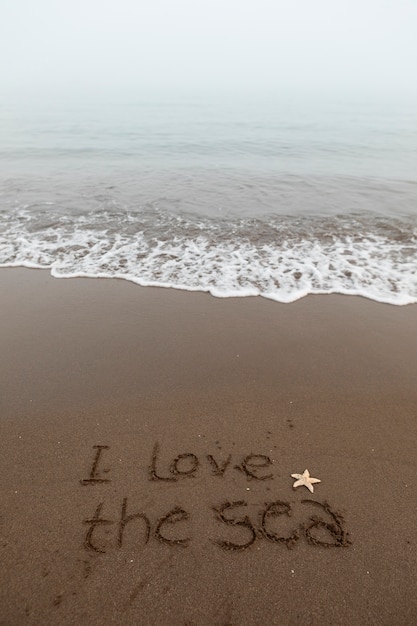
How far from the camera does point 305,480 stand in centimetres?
324

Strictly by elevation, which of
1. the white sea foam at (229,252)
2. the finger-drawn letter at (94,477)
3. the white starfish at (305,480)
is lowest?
the finger-drawn letter at (94,477)

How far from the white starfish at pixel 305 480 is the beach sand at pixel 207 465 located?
6 cm

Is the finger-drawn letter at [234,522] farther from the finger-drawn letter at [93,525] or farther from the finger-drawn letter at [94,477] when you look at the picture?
the finger-drawn letter at [94,477]

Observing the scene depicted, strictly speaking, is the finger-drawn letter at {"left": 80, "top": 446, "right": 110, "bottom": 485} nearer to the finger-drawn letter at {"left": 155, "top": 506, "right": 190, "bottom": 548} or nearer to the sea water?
the finger-drawn letter at {"left": 155, "top": 506, "right": 190, "bottom": 548}

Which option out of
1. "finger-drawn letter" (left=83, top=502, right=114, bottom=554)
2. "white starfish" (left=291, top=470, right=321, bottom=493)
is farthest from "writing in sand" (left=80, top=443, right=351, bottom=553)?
"white starfish" (left=291, top=470, right=321, bottom=493)

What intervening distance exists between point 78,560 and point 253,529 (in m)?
1.36

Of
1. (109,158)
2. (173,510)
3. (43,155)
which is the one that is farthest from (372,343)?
(43,155)

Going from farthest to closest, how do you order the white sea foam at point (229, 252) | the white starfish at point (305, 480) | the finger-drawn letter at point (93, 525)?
the white sea foam at point (229, 252)
the white starfish at point (305, 480)
the finger-drawn letter at point (93, 525)

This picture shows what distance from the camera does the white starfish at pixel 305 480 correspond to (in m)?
3.21

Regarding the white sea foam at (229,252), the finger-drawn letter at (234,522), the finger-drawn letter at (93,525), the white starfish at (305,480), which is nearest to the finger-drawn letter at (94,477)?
the finger-drawn letter at (93,525)

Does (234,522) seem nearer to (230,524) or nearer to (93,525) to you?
(230,524)

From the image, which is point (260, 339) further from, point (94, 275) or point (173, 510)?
point (94, 275)

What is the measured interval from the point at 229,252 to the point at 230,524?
540 centimetres

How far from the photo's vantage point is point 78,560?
8.95 feet
